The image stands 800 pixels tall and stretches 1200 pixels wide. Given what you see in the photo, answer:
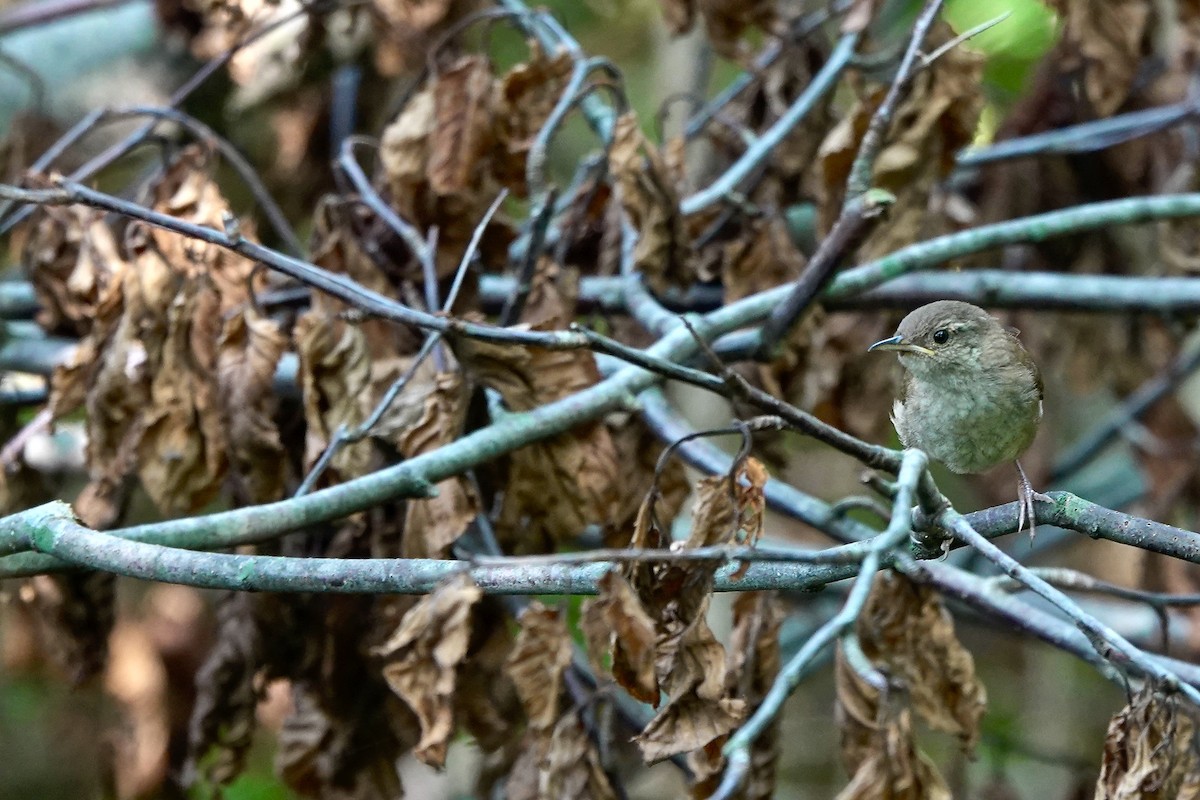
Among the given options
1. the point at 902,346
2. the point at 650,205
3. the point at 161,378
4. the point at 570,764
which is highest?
the point at 650,205

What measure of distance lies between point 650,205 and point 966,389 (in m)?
1.17

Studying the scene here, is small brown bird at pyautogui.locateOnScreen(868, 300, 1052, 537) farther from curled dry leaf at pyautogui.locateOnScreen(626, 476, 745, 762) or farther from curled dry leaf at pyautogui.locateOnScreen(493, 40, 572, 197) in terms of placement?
curled dry leaf at pyautogui.locateOnScreen(493, 40, 572, 197)

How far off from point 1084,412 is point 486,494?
6.66 m

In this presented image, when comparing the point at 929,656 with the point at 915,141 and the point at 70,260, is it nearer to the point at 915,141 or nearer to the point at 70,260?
the point at 915,141

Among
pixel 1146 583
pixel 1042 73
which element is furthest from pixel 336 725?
pixel 1042 73

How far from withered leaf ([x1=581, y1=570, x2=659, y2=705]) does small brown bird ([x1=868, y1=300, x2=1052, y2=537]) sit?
101cm

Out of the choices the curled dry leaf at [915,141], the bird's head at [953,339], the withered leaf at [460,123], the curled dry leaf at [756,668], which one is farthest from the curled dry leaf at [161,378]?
the curled dry leaf at [915,141]

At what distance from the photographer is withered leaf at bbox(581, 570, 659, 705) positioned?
216 cm

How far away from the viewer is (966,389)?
3.04m

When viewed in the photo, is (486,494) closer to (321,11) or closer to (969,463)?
(969,463)

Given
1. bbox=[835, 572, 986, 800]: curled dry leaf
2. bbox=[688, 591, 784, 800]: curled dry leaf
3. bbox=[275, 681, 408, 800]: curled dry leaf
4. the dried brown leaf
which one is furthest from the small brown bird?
bbox=[275, 681, 408, 800]: curled dry leaf

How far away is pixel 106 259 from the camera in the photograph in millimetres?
3830

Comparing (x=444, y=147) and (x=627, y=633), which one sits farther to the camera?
(x=444, y=147)

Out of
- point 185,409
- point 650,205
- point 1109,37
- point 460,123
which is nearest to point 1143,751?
point 650,205
